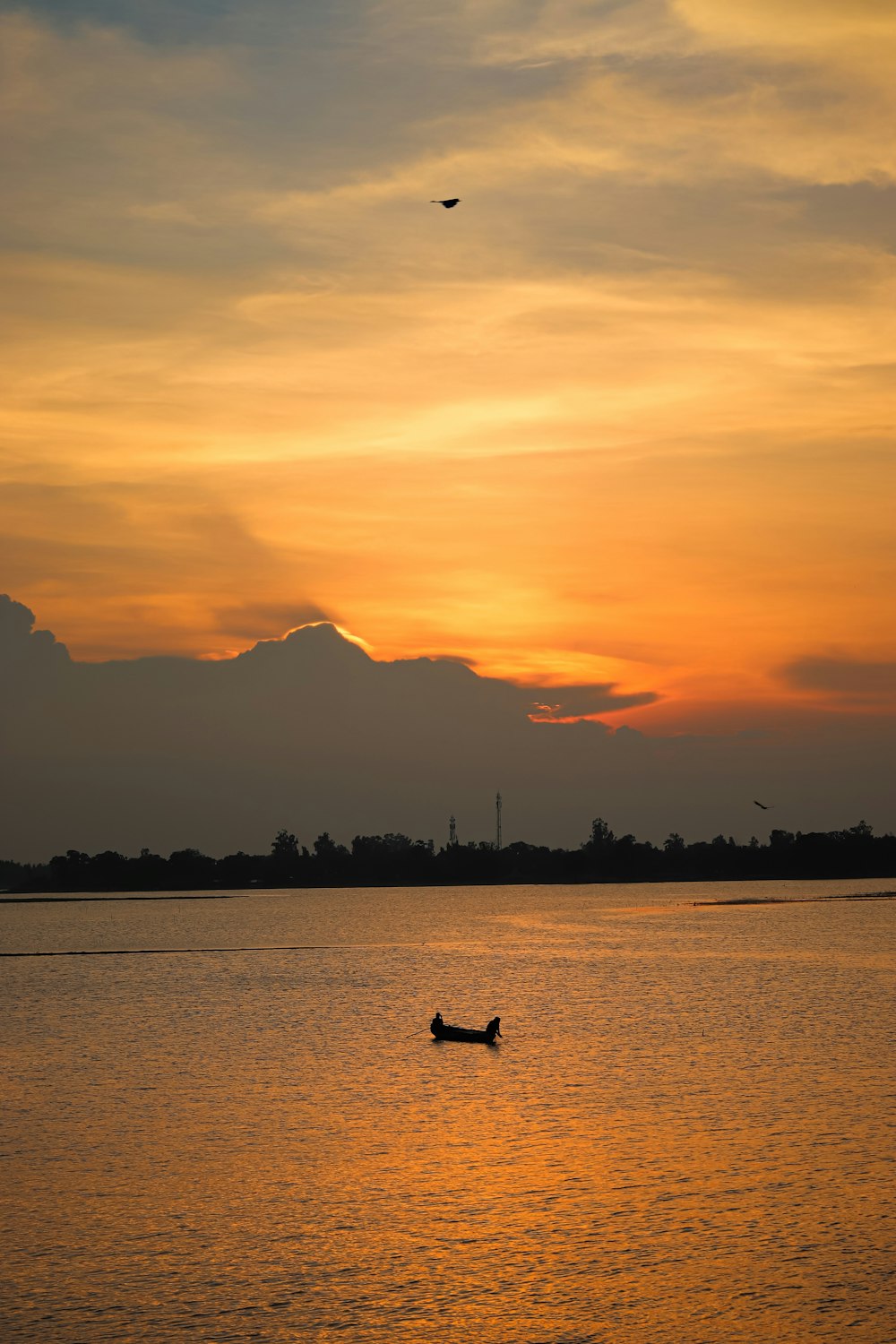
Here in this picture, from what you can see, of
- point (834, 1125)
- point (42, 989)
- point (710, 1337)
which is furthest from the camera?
point (42, 989)

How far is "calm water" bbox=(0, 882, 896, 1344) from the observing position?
32062mm

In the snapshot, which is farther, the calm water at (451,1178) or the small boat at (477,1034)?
the small boat at (477,1034)

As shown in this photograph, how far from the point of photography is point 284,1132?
171 feet

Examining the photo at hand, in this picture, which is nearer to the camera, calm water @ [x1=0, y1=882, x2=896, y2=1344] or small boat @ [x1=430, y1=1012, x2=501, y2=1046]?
calm water @ [x1=0, y1=882, x2=896, y2=1344]

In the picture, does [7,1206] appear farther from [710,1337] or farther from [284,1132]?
[710,1337]

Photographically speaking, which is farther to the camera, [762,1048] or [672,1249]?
[762,1048]

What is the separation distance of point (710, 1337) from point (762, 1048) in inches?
1848

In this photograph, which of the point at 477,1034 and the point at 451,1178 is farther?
the point at 477,1034

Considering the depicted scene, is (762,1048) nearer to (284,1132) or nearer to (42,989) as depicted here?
(284,1132)

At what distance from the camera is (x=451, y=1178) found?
4447 cm

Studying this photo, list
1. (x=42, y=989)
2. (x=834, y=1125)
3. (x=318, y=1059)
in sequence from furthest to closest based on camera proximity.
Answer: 1. (x=42, y=989)
2. (x=318, y=1059)
3. (x=834, y=1125)

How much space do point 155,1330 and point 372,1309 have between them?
489 centimetres

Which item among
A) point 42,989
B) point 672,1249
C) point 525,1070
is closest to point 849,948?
point 42,989

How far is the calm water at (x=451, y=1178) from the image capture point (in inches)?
1262
